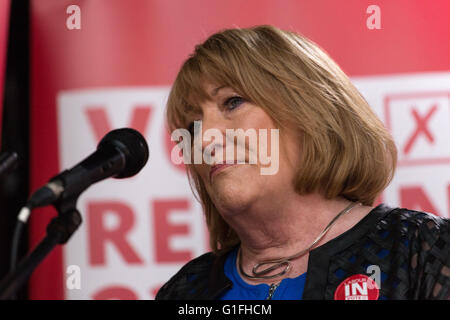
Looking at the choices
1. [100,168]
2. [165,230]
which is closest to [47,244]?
[100,168]

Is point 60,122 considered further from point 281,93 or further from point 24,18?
point 281,93

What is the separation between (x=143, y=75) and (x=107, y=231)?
1.93 ft

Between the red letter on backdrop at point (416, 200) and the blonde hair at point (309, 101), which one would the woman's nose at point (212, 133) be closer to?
the blonde hair at point (309, 101)

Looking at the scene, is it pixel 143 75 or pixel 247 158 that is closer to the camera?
pixel 247 158

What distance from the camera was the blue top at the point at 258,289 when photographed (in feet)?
5.27

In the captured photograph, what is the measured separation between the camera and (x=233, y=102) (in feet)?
5.71

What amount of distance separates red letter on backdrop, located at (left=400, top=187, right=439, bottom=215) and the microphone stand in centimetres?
142

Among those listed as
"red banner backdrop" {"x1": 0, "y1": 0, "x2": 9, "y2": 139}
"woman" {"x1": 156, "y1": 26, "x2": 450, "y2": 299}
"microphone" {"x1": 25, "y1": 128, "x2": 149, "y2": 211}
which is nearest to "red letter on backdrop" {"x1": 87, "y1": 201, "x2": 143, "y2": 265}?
"red banner backdrop" {"x1": 0, "y1": 0, "x2": 9, "y2": 139}

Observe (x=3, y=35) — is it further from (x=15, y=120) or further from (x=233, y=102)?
(x=233, y=102)

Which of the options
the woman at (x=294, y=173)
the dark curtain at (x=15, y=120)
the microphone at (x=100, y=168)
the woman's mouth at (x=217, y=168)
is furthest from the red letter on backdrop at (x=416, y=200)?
the dark curtain at (x=15, y=120)

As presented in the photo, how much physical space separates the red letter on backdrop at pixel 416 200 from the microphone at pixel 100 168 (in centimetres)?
124

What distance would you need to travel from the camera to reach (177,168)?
242 cm
